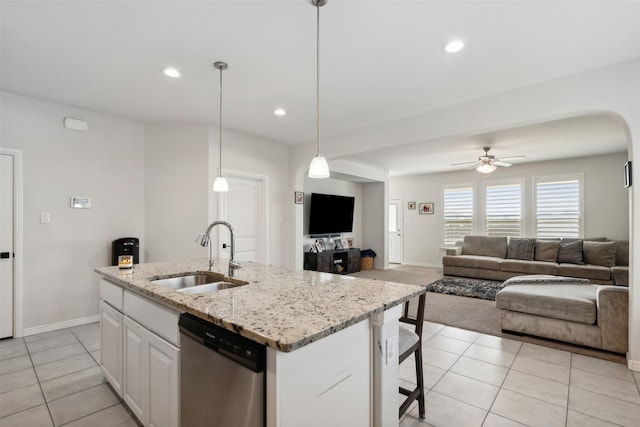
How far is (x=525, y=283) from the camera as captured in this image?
3732 millimetres

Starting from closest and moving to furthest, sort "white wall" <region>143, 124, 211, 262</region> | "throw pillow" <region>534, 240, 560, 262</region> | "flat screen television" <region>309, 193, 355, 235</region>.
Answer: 1. "white wall" <region>143, 124, 211, 262</region>
2. "throw pillow" <region>534, 240, 560, 262</region>
3. "flat screen television" <region>309, 193, 355, 235</region>

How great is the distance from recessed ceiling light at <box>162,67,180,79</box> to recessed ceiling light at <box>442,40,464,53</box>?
2.23m

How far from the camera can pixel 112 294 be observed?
7.17 feet

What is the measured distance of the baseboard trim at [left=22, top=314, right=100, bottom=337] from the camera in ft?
11.0

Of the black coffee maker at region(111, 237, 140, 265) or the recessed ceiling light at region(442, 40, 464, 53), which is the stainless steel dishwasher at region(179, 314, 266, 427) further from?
the black coffee maker at region(111, 237, 140, 265)

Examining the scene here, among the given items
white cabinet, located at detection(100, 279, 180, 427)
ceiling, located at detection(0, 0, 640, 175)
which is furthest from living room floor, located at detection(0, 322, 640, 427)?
ceiling, located at detection(0, 0, 640, 175)

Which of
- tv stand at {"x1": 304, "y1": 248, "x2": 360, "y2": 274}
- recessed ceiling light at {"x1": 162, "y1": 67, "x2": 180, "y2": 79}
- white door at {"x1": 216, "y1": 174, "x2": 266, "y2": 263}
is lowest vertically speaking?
tv stand at {"x1": 304, "y1": 248, "x2": 360, "y2": 274}

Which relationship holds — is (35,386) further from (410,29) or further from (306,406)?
(410,29)

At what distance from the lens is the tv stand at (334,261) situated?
20.5 ft

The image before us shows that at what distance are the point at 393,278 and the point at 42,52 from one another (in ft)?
20.2

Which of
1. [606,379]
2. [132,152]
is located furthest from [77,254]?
[606,379]

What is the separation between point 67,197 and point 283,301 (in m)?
3.50

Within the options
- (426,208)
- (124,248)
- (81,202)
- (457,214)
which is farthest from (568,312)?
(81,202)

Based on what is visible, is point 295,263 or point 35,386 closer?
point 35,386
